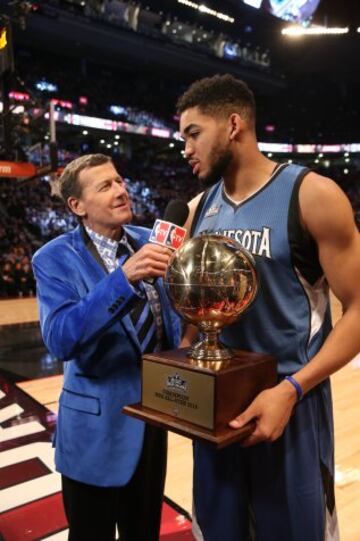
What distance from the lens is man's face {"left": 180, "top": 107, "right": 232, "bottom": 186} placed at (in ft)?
4.03

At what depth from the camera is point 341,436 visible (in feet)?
10.3

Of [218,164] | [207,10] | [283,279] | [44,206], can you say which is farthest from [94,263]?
[207,10]

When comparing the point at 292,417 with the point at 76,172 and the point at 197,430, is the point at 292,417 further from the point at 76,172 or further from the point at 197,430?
the point at 76,172

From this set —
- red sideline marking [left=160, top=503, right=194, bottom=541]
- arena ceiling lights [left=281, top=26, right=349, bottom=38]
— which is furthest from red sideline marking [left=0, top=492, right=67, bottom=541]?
arena ceiling lights [left=281, top=26, right=349, bottom=38]

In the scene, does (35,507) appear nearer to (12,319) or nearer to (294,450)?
(294,450)

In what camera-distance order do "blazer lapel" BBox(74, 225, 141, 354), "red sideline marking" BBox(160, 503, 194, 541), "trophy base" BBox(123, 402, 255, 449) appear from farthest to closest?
"red sideline marking" BBox(160, 503, 194, 541)
"blazer lapel" BBox(74, 225, 141, 354)
"trophy base" BBox(123, 402, 255, 449)

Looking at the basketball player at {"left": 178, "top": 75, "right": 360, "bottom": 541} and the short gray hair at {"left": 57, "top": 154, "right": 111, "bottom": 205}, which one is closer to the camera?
the basketball player at {"left": 178, "top": 75, "right": 360, "bottom": 541}

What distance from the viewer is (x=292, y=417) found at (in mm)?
1168

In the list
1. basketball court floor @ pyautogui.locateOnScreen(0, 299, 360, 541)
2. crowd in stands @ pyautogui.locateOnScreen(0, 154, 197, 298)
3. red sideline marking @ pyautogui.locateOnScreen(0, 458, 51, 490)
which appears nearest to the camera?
basketball court floor @ pyautogui.locateOnScreen(0, 299, 360, 541)

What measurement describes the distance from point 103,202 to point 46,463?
6.42 feet

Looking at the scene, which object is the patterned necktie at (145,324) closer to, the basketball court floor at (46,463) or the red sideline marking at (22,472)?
the basketball court floor at (46,463)

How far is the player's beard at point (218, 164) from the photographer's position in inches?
48.7

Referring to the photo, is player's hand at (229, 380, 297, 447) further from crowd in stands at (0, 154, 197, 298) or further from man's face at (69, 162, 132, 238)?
crowd in stands at (0, 154, 197, 298)

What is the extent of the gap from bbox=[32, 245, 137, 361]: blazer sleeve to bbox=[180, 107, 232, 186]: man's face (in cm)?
37
